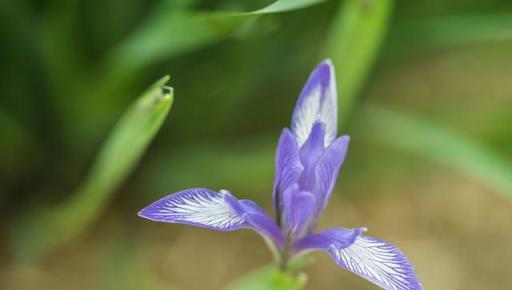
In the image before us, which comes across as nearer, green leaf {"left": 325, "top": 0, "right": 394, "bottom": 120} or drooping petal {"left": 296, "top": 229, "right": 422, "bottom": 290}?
drooping petal {"left": 296, "top": 229, "right": 422, "bottom": 290}

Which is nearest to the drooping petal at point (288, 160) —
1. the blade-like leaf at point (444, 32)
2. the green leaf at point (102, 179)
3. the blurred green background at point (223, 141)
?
the green leaf at point (102, 179)

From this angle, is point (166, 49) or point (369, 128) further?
point (369, 128)

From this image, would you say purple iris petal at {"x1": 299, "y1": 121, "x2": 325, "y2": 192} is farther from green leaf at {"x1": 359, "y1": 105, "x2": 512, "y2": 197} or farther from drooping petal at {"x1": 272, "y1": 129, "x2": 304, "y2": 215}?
green leaf at {"x1": 359, "y1": 105, "x2": 512, "y2": 197}

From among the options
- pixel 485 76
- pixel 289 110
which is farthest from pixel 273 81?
pixel 485 76

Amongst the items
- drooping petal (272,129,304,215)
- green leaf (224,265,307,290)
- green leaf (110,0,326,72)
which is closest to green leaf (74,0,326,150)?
green leaf (110,0,326,72)

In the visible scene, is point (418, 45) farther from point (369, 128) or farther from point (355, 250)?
point (355, 250)

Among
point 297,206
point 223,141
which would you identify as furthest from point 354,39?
point 223,141

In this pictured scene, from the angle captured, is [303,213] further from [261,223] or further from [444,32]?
[444,32]
